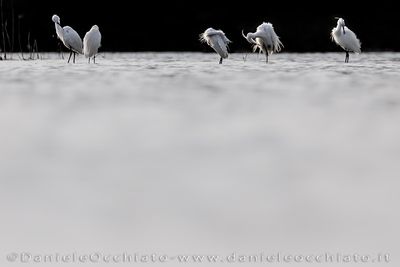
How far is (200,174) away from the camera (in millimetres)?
4477

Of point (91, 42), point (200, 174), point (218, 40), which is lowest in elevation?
point (91, 42)

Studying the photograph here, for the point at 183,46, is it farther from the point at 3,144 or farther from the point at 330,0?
the point at 3,144

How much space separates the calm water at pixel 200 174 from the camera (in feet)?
11.0

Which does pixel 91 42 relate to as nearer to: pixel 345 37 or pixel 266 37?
pixel 266 37

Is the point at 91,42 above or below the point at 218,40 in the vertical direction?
below

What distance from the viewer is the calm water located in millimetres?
3344

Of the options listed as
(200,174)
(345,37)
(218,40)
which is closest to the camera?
(200,174)

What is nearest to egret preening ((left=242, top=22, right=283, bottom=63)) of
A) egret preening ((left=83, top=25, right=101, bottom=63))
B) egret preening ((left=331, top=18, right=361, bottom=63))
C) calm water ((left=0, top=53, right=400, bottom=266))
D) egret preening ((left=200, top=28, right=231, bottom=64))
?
egret preening ((left=200, top=28, right=231, bottom=64))

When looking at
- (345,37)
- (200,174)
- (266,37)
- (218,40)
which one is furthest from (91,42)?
(200,174)

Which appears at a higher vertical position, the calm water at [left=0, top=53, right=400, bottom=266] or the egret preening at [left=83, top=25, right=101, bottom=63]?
the calm water at [left=0, top=53, right=400, bottom=266]

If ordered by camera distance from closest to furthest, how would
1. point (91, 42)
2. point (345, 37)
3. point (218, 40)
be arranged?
point (218, 40), point (91, 42), point (345, 37)

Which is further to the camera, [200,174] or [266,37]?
[266,37]

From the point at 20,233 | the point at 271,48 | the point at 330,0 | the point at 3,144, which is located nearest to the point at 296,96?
the point at 3,144

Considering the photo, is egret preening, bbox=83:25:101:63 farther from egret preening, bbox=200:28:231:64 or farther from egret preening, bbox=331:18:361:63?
egret preening, bbox=331:18:361:63
